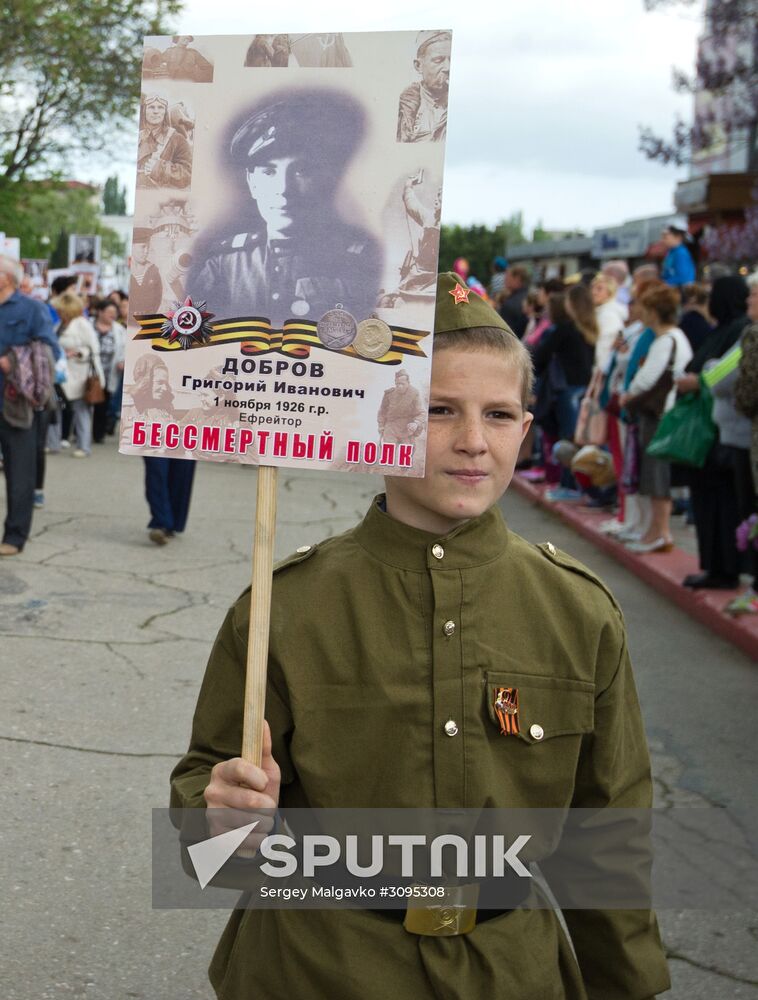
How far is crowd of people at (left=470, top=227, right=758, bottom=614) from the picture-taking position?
27.8 feet

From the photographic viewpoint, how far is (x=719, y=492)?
9.20 m

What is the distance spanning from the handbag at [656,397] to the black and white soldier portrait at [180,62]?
27.9 feet

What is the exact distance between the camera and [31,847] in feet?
14.9

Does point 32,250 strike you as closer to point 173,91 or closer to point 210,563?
point 210,563

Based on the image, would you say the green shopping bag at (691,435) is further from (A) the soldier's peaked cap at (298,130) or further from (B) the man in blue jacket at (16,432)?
(A) the soldier's peaked cap at (298,130)

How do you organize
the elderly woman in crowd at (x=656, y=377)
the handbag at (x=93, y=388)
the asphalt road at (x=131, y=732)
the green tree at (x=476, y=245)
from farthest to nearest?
1. the green tree at (x=476, y=245)
2. the handbag at (x=93, y=388)
3. the elderly woman in crowd at (x=656, y=377)
4. the asphalt road at (x=131, y=732)

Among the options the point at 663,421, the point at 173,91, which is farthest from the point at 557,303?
the point at 173,91

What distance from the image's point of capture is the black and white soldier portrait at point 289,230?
2.18 meters

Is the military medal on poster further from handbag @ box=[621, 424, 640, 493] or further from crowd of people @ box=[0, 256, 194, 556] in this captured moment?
handbag @ box=[621, 424, 640, 493]

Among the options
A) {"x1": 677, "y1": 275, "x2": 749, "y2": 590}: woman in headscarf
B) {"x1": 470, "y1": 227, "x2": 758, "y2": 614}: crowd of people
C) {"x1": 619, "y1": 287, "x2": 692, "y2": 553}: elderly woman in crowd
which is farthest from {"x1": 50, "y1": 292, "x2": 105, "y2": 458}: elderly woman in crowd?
{"x1": 677, "y1": 275, "x2": 749, "y2": 590}: woman in headscarf

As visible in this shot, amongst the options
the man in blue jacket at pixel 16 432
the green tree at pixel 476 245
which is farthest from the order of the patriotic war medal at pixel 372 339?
the green tree at pixel 476 245

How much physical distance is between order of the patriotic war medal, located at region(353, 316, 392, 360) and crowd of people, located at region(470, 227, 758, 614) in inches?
221

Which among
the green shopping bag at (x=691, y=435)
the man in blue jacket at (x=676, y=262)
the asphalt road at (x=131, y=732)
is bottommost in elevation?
the asphalt road at (x=131, y=732)

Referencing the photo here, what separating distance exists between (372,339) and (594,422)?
10.1 meters
